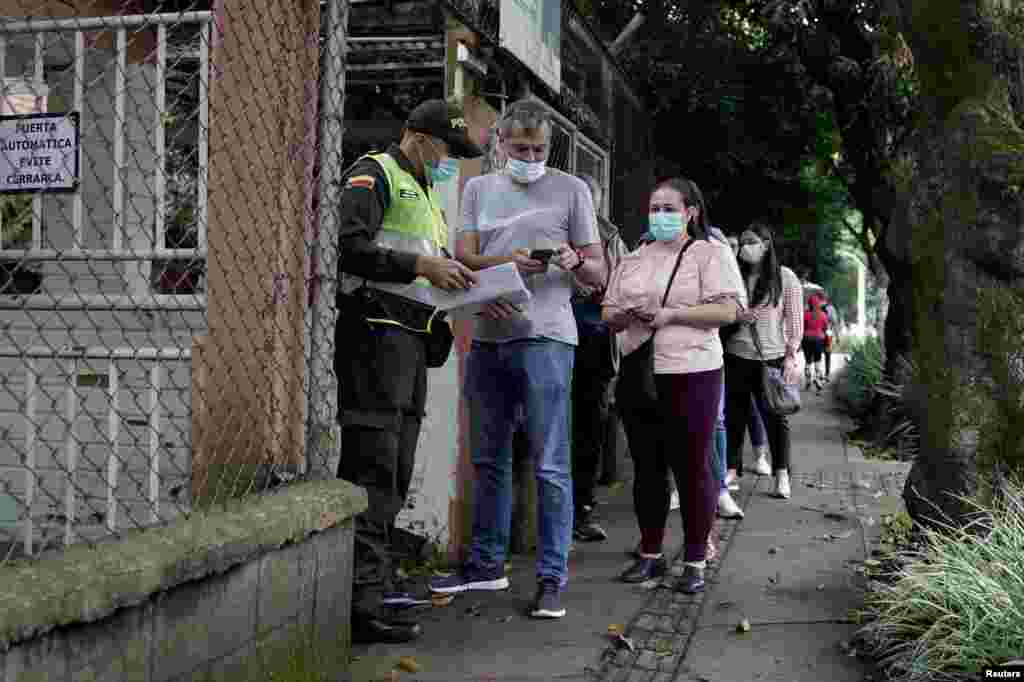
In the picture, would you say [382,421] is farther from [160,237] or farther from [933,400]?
[933,400]

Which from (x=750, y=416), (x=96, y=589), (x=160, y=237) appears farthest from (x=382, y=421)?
(x=750, y=416)

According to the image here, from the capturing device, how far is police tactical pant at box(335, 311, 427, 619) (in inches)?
170

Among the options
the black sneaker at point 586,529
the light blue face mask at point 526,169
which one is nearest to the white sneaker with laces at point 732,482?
the black sneaker at point 586,529

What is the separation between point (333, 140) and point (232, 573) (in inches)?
62.2

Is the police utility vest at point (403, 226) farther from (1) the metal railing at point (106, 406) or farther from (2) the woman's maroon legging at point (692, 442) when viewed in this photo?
(2) the woman's maroon legging at point (692, 442)

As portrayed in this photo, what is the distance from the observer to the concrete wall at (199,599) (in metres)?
2.56

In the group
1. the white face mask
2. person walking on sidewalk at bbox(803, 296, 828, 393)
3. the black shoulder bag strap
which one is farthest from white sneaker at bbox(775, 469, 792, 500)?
person walking on sidewalk at bbox(803, 296, 828, 393)

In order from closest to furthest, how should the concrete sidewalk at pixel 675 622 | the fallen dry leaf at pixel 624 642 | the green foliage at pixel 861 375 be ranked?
the concrete sidewalk at pixel 675 622 → the fallen dry leaf at pixel 624 642 → the green foliage at pixel 861 375

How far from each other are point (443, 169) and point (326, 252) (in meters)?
0.75

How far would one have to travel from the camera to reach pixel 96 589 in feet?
8.82

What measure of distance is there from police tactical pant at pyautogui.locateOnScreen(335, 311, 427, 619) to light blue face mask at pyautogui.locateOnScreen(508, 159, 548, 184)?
895 millimetres

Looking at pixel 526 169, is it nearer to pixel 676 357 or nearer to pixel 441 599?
pixel 676 357

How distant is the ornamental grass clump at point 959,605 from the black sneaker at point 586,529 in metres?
2.12

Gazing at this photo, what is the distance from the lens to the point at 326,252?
13.6ft
